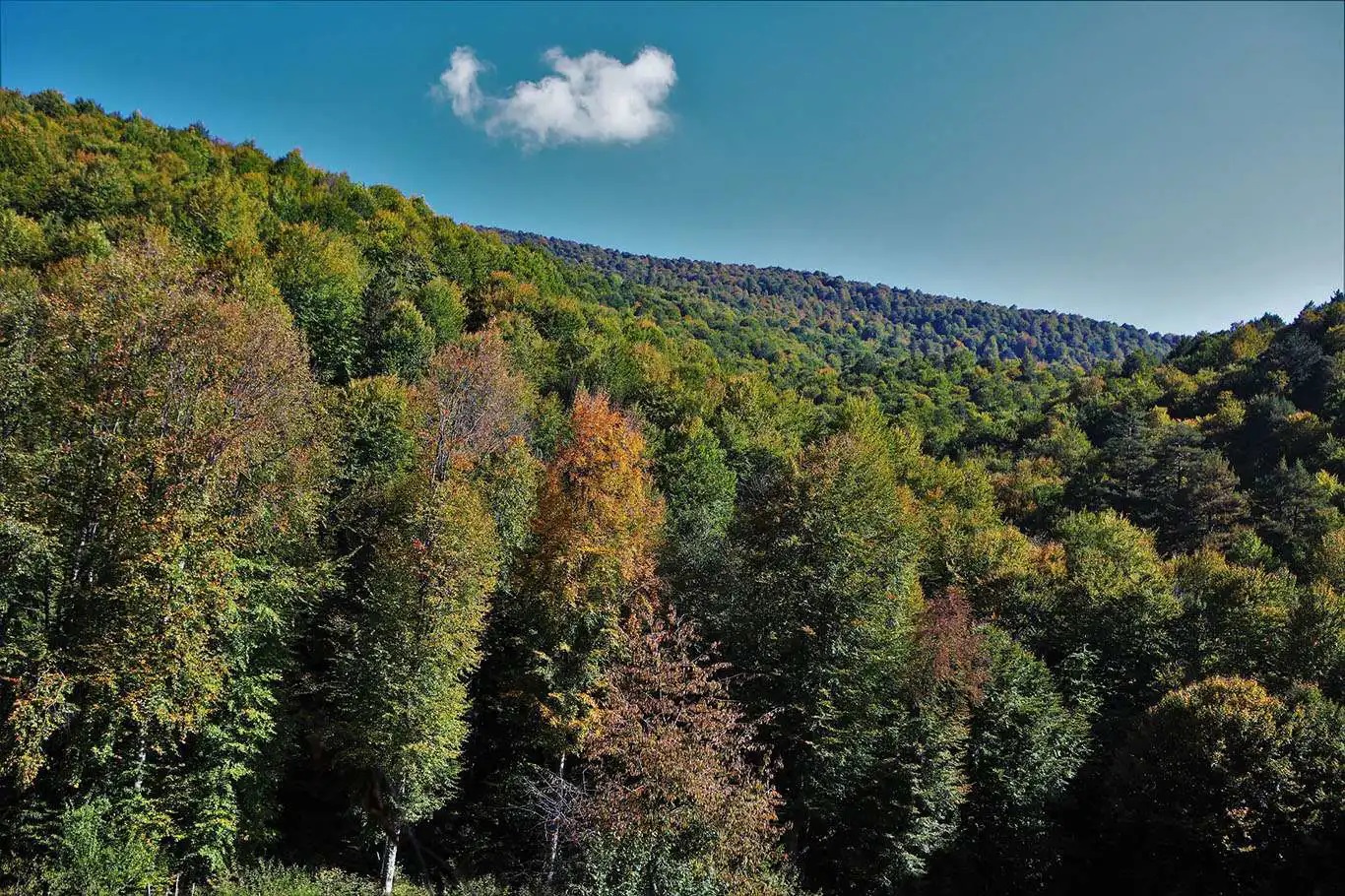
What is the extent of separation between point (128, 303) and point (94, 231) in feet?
102

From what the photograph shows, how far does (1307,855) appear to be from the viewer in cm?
2044

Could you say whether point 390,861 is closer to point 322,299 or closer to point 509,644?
point 509,644

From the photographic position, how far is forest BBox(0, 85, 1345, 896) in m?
14.7

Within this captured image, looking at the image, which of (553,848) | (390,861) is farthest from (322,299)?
(553,848)

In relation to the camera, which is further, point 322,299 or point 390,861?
point 322,299

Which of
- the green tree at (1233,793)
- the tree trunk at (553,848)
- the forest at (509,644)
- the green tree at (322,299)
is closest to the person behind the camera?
the forest at (509,644)

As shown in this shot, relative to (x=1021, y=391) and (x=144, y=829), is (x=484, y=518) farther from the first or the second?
(x=1021, y=391)

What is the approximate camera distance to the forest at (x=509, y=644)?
14719 millimetres

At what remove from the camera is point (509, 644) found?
970 inches

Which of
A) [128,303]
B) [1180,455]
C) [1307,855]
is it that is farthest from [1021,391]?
[128,303]

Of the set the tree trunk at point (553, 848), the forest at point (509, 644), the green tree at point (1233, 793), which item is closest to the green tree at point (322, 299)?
the forest at point (509, 644)

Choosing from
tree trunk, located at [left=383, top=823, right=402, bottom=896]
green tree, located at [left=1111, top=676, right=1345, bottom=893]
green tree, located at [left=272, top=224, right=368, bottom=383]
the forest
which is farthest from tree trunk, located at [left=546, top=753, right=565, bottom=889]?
green tree, located at [left=272, top=224, right=368, bottom=383]

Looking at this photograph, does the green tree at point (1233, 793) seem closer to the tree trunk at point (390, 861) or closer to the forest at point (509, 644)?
the forest at point (509, 644)

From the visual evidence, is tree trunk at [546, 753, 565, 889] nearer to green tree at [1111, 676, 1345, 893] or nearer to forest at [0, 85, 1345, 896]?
forest at [0, 85, 1345, 896]
